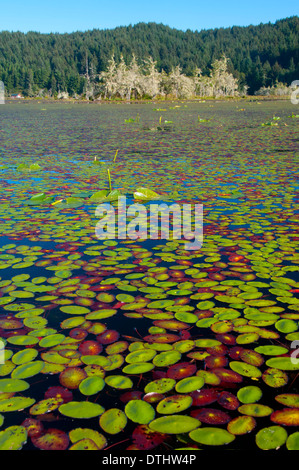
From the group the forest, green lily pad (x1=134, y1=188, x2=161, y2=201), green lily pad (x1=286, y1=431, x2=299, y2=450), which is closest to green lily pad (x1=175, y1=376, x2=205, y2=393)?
green lily pad (x1=286, y1=431, x2=299, y2=450)

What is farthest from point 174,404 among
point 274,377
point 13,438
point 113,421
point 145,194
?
point 145,194

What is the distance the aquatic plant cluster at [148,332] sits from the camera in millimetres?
1253

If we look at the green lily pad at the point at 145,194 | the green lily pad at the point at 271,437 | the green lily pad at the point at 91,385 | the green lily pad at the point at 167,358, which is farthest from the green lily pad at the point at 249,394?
the green lily pad at the point at 145,194

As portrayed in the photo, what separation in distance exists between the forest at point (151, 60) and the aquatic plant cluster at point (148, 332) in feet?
173

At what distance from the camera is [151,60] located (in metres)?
56.5

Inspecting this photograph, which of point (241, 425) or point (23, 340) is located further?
point (23, 340)

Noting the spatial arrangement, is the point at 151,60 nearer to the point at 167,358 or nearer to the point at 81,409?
the point at 167,358

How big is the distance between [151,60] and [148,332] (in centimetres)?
6071

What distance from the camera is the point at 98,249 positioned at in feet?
9.18

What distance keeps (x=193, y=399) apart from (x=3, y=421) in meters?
0.66

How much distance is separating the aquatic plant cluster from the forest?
173ft

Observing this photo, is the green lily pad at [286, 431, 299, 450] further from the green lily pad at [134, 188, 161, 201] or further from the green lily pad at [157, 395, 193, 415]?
the green lily pad at [134, 188, 161, 201]

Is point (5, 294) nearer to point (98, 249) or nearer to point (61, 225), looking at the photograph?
point (98, 249)

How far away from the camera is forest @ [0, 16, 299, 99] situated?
189ft
